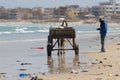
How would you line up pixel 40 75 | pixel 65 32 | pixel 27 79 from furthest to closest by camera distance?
pixel 65 32, pixel 40 75, pixel 27 79

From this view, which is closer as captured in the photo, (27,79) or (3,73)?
(27,79)

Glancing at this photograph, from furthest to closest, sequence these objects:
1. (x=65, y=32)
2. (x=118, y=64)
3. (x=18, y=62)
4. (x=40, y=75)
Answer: (x=65, y=32)
(x=18, y=62)
(x=118, y=64)
(x=40, y=75)

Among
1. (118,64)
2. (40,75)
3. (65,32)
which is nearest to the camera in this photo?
(40,75)

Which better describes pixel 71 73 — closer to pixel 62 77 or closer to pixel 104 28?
pixel 62 77

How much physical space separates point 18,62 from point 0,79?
206 inches

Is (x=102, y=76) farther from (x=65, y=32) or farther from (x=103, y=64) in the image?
(x=65, y=32)

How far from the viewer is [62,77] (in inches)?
505

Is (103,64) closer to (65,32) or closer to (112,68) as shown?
(112,68)

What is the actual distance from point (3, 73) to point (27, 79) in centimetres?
199

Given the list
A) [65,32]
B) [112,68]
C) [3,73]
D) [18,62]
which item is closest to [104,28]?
[65,32]

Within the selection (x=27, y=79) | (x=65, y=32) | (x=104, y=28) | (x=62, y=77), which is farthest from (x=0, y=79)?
(x=104, y=28)

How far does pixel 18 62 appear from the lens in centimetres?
1812

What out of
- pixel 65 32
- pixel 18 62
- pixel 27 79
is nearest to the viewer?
pixel 27 79

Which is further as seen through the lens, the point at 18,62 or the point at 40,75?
the point at 18,62
